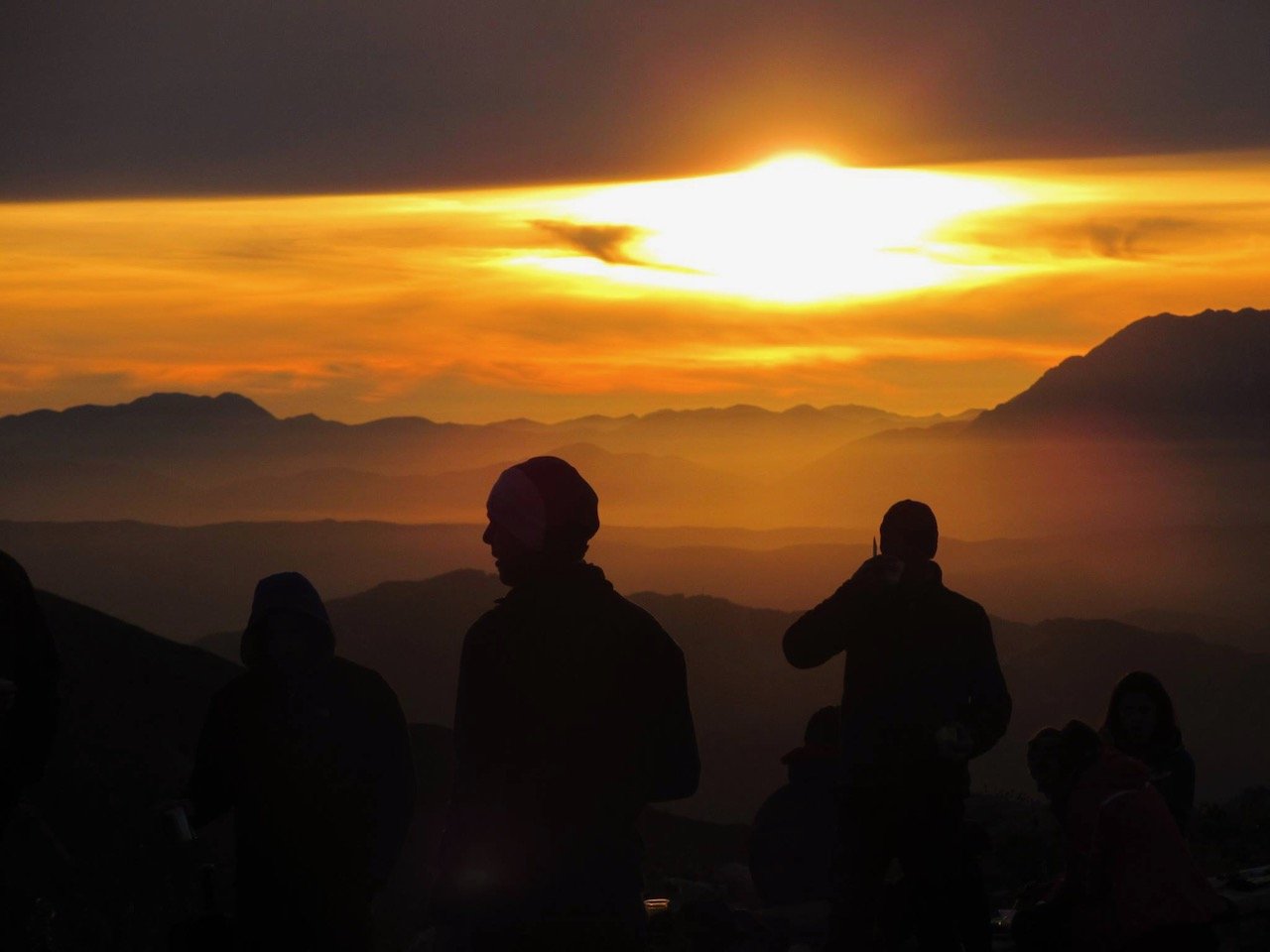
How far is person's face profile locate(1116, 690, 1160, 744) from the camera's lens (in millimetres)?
7805

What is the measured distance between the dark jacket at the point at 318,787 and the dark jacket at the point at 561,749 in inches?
40.5

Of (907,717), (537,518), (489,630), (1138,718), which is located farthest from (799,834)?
(537,518)

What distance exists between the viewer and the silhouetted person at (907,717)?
6.23 m

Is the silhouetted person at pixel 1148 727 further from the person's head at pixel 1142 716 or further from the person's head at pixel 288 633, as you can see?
the person's head at pixel 288 633

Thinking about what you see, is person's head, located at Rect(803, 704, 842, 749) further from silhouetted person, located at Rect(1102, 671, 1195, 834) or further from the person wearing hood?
the person wearing hood

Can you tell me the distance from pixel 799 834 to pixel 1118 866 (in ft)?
10.0

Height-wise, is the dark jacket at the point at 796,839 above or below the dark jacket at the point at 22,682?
below

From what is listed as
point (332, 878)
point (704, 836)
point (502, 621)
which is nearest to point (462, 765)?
point (502, 621)


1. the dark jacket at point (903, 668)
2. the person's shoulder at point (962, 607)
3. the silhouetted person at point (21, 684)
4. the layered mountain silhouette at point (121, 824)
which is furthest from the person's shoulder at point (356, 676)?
the person's shoulder at point (962, 607)

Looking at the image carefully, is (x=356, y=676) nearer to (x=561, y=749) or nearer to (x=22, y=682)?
(x=22, y=682)

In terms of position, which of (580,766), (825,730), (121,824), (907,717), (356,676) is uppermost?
(356,676)

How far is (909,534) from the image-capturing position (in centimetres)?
641

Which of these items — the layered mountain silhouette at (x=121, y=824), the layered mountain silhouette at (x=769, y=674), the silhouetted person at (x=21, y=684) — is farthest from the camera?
the layered mountain silhouette at (x=769, y=674)

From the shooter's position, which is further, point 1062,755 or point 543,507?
point 1062,755
